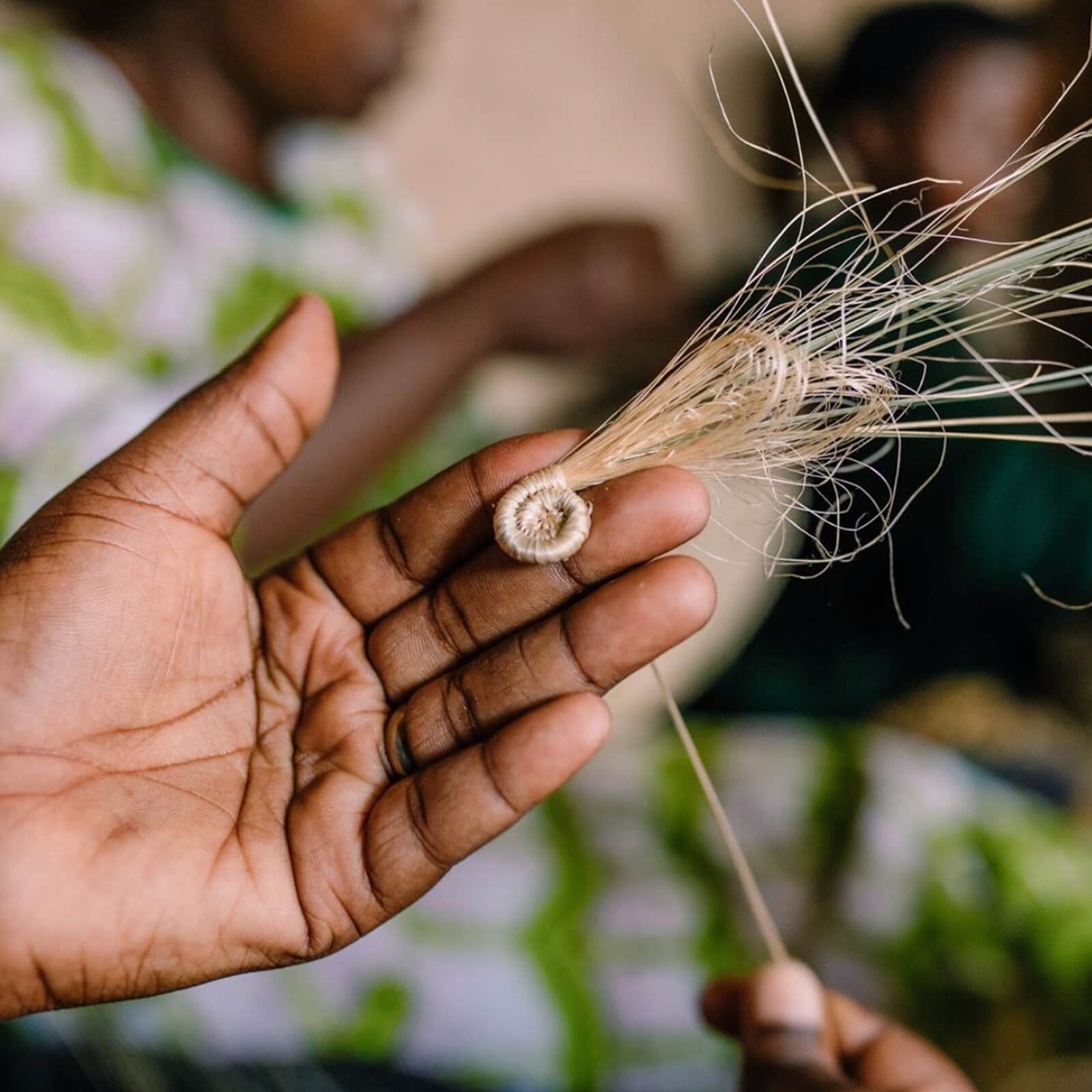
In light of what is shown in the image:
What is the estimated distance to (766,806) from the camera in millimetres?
1382

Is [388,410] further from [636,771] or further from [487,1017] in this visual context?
[487,1017]

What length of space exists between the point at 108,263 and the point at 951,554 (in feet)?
5.14

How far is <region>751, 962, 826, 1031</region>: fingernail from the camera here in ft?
2.66

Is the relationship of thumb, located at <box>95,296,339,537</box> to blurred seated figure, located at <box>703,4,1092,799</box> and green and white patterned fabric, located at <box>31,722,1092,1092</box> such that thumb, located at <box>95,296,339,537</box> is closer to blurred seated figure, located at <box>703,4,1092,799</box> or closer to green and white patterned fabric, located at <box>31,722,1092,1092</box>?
green and white patterned fabric, located at <box>31,722,1092,1092</box>

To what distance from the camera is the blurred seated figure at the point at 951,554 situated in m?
1.70

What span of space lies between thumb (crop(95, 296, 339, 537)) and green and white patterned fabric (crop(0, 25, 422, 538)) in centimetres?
43

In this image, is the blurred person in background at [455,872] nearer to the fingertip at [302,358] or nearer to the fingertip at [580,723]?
the fingertip at [302,358]

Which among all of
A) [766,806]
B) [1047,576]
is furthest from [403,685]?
[1047,576]

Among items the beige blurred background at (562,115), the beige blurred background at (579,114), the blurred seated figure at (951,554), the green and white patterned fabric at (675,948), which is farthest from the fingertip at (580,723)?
the beige blurred background at (579,114)

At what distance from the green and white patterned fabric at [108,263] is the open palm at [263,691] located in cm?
47

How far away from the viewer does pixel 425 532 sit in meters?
0.84

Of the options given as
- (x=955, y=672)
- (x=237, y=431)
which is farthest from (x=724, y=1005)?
(x=955, y=672)

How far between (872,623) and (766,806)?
2.00ft

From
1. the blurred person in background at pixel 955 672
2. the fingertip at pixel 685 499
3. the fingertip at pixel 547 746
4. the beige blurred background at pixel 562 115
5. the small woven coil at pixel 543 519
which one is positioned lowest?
the blurred person in background at pixel 955 672
